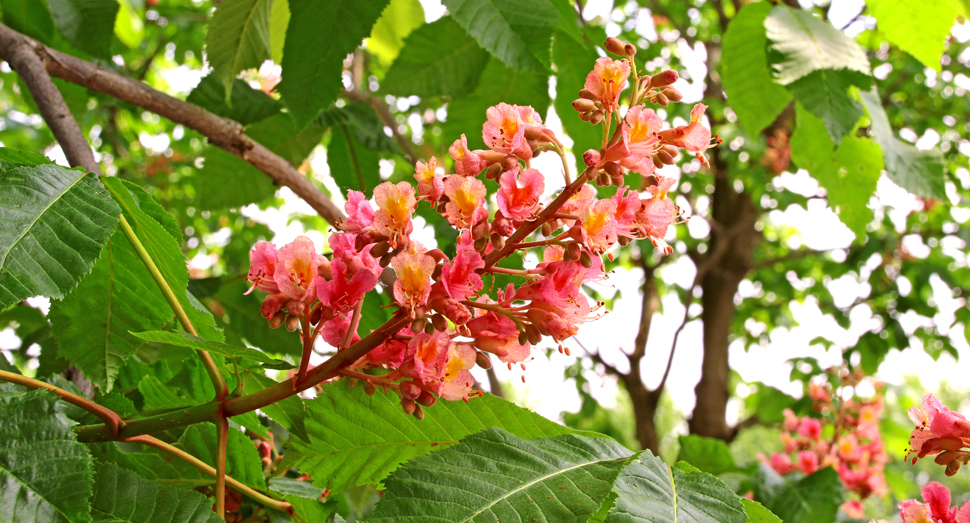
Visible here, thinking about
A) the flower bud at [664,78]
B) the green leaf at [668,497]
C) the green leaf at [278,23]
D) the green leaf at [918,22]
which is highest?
the green leaf at [278,23]

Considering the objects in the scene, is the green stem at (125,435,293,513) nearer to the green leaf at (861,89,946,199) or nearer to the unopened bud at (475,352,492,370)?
the unopened bud at (475,352,492,370)

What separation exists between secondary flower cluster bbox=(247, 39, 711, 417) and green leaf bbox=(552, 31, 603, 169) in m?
0.49

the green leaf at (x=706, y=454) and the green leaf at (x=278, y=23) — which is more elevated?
the green leaf at (x=278, y=23)

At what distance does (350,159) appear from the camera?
1.67 m

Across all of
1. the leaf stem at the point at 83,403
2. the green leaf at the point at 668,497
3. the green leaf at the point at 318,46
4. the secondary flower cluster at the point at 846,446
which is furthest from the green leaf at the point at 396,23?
the secondary flower cluster at the point at 846,446

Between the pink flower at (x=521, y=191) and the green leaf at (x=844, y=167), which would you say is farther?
the green leaf at (x=844, y=167)

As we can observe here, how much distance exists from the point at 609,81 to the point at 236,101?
1.08m

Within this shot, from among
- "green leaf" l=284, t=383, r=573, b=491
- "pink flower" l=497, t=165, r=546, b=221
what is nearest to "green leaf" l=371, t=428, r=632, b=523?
"green leaf" l=284, t=383, r=573, b=491

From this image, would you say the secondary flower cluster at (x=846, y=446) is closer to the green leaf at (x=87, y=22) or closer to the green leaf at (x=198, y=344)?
the green leaf at (x=198, y=344)

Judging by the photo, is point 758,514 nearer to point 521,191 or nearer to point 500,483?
point 500,483

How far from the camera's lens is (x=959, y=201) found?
5.04 metres

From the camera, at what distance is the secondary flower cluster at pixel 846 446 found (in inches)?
128

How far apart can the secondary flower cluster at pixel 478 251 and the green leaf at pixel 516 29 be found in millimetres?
235

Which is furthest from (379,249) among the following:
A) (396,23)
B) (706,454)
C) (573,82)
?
(706,454)
